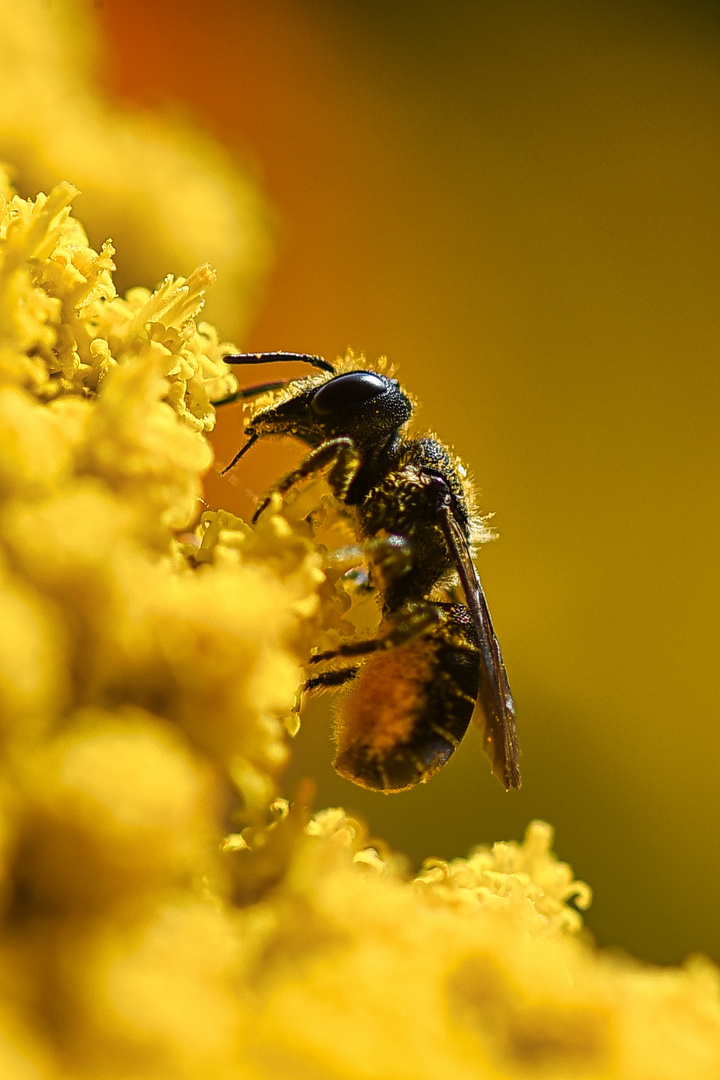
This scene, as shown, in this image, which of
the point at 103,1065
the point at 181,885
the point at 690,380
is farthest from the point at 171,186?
the point at 103,1065

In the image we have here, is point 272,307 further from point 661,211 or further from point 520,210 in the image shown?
point 661,211

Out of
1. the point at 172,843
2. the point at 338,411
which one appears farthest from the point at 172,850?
the point at 338,411

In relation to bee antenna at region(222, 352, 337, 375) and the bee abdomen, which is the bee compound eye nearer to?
bee antenna at region(222, 352, 337, 375)

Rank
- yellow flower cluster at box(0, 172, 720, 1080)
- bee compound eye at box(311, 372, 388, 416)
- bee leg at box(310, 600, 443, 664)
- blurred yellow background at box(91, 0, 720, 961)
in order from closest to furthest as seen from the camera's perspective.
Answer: yellow flower cluster at box(0, 172, 720, 1080) → bee leg at box(310, 600, 443, 664) → bee compound eye at box(311, 372, 388, 416) → blurred yellow background at box(91, 0, 720, 961)

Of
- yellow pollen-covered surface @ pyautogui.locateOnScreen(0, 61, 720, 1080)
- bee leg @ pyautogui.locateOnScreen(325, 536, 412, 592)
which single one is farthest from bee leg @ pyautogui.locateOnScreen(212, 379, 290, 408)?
yellow pollen-covered surface @ pyautogui.locateOnScreen(0, 61, 720, 1080)

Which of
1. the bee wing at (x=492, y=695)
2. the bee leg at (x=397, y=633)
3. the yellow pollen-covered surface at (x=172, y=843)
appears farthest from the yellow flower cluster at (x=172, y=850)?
the bee wing at (x=492, y=695)

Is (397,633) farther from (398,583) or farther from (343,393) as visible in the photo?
(343,393)
